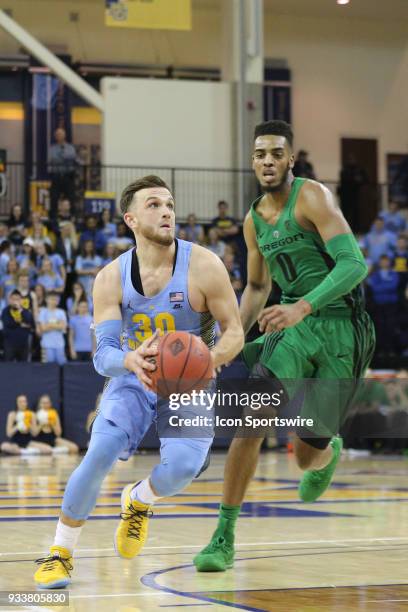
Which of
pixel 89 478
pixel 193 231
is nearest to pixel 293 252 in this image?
pixel 89 478

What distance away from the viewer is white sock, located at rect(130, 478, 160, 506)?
579cm

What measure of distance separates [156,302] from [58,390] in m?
13.5

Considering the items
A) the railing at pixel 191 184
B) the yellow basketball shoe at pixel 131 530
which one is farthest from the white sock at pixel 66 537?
the railing at pixel 191 184

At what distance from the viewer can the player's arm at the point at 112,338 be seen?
5203mm

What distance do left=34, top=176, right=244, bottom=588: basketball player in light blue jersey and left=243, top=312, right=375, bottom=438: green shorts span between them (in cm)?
89

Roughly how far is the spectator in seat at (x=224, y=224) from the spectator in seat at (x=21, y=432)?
5.64 metres

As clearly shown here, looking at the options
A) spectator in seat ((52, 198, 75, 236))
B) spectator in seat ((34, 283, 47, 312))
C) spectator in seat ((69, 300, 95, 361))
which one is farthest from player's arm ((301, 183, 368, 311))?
spectator in seat ((52, 198, 75, 236))

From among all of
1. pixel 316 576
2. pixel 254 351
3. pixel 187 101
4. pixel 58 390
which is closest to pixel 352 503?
pixel 254 351

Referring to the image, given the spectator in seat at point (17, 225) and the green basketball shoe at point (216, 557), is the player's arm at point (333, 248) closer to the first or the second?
the green basketball shoe at point (216, 557)

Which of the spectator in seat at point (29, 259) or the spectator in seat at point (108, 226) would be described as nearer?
the spectator in seat at point (29, 259)

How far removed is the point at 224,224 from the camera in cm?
2247

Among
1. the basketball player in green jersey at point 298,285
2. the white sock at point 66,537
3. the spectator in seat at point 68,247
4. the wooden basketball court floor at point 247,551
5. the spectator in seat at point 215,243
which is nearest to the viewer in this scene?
the wooden basketball court floor at point 247,551

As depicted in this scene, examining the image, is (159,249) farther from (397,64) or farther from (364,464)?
(397,64)

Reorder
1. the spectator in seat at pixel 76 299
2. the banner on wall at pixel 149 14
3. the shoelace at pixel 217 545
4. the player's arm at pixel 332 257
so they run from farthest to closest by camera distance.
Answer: the banner on wall at pixel 149 14 < the spectator in seat at pixel 76 299 < the shoelace at pixel 217 545 < the player's arm at pixel 332 257
